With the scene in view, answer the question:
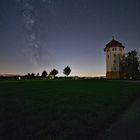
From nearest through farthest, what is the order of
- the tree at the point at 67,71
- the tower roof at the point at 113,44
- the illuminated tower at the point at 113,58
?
the illuminated tower at the point at 113,58 < the tower roof at the point at 113,44 < the tree at the point at 67,71

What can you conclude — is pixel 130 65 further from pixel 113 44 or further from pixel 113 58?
pixel 113 44

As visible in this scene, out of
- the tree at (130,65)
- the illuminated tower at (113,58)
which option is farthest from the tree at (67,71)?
the tree at (130,65)

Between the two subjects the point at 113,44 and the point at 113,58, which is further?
the point at 113,44

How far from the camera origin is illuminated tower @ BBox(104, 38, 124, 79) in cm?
10275

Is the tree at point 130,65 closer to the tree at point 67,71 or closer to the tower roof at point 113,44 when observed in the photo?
the tower roof at point 113,44

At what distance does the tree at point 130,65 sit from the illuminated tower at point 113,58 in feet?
15.3

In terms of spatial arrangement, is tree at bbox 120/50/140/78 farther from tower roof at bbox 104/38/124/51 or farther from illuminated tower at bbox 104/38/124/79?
tower roof at bbox 104/38/124/51

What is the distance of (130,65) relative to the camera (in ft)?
301

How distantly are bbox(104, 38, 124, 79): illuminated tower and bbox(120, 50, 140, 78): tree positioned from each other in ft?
15.3

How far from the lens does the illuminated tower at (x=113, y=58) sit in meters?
103

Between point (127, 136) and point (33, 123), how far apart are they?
3.75 metres

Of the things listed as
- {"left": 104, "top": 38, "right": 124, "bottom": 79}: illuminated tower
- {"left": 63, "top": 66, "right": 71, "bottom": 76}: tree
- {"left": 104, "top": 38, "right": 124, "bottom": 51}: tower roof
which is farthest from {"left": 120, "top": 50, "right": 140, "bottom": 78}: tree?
{"left": 63, "top": 66, "right": 71, "bottom": 76}: tree

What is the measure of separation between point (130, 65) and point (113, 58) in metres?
15.7

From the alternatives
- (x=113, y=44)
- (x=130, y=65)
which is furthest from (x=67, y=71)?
(x=130, y=65)
